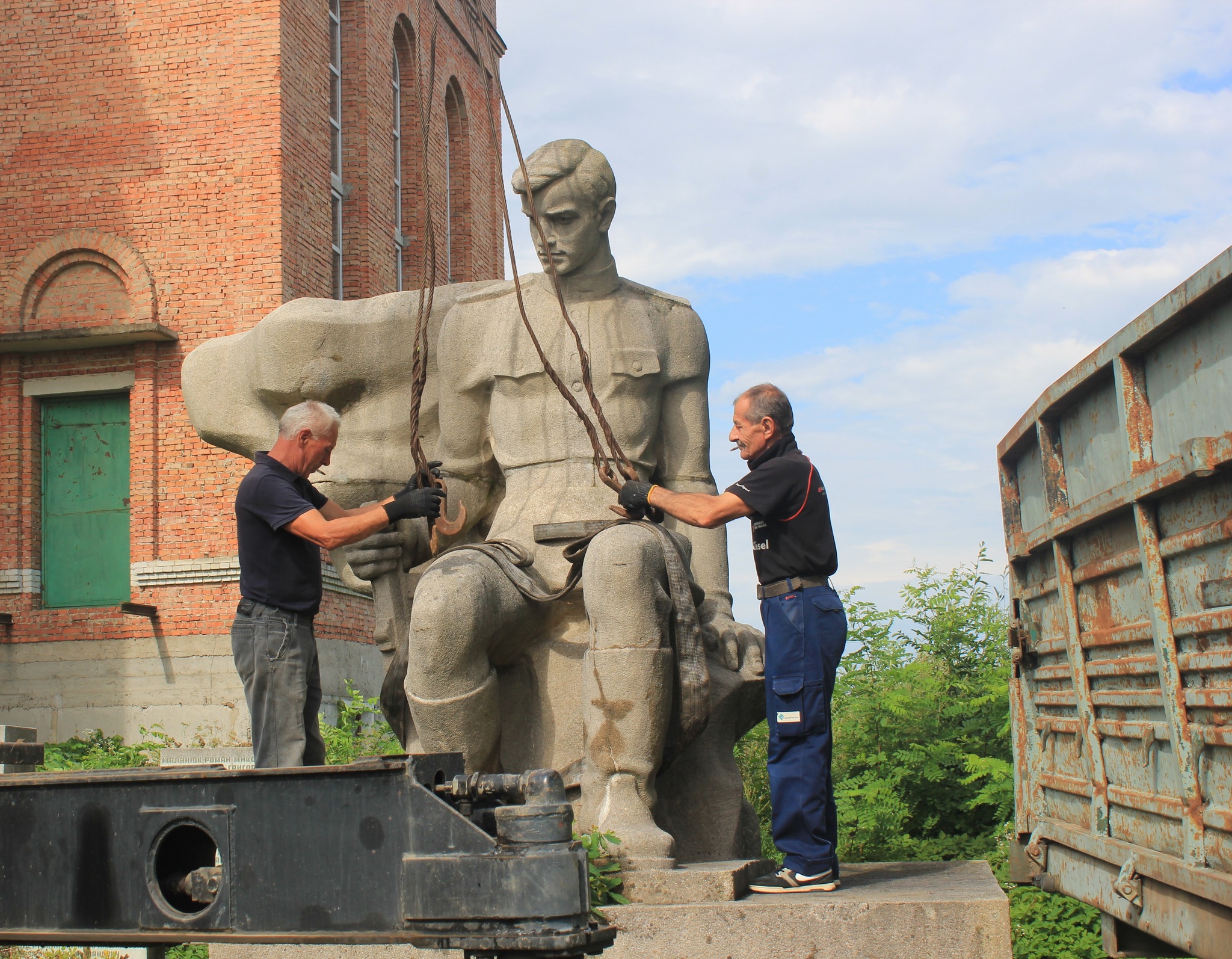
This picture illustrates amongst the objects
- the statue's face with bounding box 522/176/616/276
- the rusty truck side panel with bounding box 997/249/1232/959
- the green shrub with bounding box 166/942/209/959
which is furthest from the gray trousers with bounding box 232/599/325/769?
the green shrub with bounding box 166/942/209/959

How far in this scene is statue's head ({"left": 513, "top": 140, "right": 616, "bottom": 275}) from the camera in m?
4.83

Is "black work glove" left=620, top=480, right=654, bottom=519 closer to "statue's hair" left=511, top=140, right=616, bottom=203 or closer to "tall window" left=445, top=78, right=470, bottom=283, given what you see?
"statue's hair" left=511, top=140, right=616, bottom=203

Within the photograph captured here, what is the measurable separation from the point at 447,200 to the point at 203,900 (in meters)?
22.9

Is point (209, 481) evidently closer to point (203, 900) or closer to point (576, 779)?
point (576, 779)

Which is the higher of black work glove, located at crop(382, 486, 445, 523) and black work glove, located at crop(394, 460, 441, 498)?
black work glove, located at crop(394, 460, 441, 498)

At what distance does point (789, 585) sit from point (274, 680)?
1.62 m

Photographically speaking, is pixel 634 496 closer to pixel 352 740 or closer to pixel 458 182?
pixel 352 740

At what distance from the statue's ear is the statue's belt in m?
1.12

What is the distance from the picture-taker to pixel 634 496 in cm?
445

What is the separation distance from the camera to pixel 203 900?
2504 millimetres

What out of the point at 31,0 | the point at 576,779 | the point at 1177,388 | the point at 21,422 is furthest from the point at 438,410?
the point at 31,0

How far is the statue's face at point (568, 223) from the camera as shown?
15.9 feet

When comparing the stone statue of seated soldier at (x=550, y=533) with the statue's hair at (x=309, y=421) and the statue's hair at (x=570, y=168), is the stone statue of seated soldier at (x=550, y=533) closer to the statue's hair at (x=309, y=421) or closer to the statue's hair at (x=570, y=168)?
the statue's hair at (x=570, y=168)

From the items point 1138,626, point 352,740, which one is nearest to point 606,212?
point 1138,626
